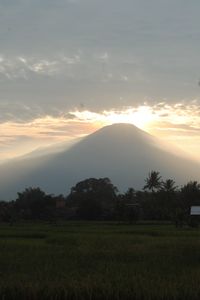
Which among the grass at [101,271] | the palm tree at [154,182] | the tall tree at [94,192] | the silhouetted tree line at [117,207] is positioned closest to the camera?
the grass at [101,271]

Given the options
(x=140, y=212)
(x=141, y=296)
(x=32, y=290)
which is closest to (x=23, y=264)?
(x=32, y=290)

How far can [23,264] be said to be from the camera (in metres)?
14.8

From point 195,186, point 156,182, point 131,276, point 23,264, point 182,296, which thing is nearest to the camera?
point 182,296

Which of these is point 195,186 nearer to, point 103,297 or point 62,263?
point 62,263

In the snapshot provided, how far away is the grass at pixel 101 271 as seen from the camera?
31.6ft

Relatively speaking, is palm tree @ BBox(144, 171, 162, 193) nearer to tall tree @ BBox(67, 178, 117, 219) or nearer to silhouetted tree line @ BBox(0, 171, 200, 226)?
silhouetted tree line @ BBox(0, 171, 200, 226)

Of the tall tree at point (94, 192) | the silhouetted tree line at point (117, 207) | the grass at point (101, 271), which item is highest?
the tall tree at point (94, 192)

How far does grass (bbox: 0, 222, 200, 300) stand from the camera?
9617mm

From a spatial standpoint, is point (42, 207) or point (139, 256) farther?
point (42, 207)

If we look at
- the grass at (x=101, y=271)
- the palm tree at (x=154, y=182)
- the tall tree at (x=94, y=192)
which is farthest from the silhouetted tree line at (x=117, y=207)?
the grass at (x=101, y=271)

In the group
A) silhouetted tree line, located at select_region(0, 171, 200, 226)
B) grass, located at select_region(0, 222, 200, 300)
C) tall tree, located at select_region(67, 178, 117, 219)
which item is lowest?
grass, located at select_region(0, 222, 200, 300)

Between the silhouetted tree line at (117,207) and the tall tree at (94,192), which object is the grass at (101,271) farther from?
the tall tree at (94,192)

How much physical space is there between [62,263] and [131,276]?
376 centimetres

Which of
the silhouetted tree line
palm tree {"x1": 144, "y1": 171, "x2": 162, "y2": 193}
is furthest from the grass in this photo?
palm tree {"x1": 144, "y1": 171, "x2": 162, "y2": 193}
